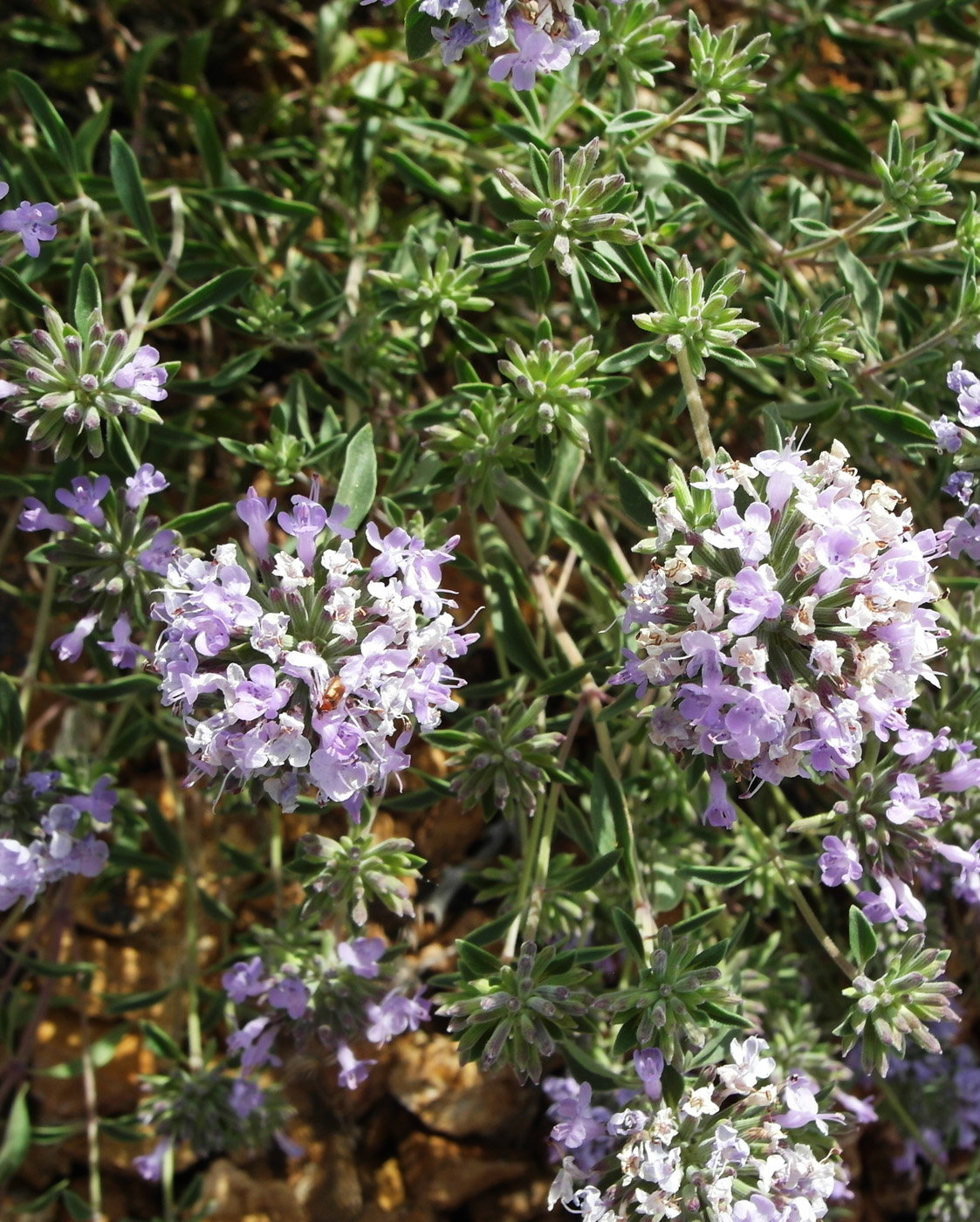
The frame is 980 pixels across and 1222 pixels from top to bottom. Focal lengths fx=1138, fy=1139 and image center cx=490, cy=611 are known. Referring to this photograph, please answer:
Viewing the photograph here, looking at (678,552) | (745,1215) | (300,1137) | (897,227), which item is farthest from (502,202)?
(300,1137)

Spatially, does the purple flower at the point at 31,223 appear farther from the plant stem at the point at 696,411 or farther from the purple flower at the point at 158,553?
the plant stem at the point at 696,411

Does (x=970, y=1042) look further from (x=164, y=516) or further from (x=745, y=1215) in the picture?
(x=164, y=516)

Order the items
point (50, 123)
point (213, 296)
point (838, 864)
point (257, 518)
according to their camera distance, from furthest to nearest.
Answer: point (50, 123) → point (213, 296) → point (838, 864) → point (257, 518)

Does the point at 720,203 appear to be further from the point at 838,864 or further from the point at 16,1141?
the point at 16,1141

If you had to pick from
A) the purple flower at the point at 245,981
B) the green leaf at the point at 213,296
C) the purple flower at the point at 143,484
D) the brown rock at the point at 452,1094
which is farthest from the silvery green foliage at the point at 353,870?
the green leaf at the point at 213,296

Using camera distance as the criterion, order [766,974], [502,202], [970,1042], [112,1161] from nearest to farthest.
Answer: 1. [502,202]
2. [766,974]
3. [112,1161]
4. [970,1042]

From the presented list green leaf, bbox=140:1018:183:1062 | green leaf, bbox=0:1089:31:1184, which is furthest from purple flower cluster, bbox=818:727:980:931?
green leaf, bbox=0:1089:31:1184

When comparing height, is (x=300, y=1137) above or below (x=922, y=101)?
below

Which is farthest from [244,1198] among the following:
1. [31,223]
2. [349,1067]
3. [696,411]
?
[31,223]
